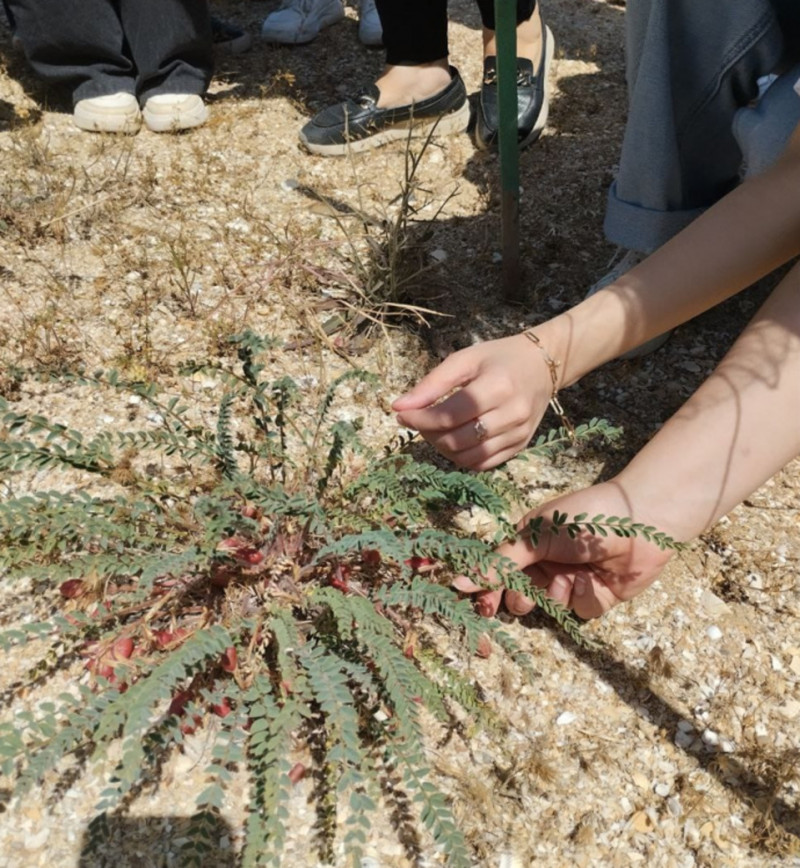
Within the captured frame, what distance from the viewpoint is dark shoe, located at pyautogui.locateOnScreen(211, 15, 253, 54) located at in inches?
129

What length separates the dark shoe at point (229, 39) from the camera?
3.29 m

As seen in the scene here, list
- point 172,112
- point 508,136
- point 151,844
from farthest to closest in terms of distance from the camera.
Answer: point 172,112 → point 508,136 → point 151,844

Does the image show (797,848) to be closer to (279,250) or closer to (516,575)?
(516,575)

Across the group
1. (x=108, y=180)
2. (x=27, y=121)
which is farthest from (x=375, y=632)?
Answer: (x=27, y=121)

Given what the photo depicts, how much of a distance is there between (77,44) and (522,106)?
4.36ft

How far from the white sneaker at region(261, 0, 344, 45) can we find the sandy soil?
68 mm

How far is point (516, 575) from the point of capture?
126cm

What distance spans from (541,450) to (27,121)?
6.78 feet

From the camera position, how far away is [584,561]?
1.38 metres

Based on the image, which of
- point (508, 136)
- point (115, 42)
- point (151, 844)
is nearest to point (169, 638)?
point (151, 844)

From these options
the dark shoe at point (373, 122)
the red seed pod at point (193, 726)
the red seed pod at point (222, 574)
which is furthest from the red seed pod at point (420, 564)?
the dark shoe at point (373, 122)

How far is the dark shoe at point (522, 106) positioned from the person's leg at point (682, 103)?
700mm

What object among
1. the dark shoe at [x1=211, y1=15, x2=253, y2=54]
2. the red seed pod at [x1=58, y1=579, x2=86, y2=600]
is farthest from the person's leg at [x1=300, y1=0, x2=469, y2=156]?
the red seed pod at [x1=58, y1=579, x2=86, y2=600]

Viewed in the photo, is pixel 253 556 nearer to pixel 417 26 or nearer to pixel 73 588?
pixel 73 588
